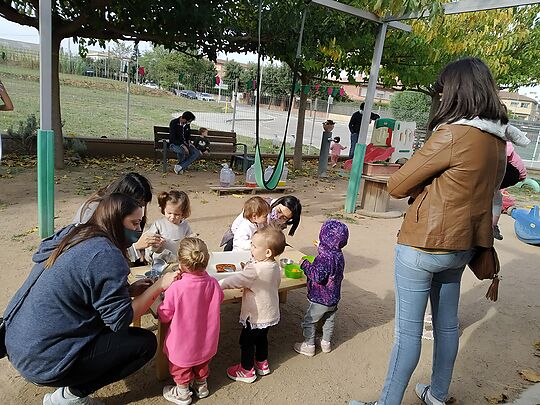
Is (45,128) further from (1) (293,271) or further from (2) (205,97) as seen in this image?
(2) (205,97)

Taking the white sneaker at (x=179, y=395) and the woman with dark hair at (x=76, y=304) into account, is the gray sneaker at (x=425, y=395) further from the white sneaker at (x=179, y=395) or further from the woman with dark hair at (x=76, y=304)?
the woman with dark hair at (x=76, y=304)

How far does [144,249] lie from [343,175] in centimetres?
787

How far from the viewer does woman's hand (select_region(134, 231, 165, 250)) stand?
3.01 m

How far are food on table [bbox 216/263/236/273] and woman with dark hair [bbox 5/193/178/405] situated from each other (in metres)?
0.80

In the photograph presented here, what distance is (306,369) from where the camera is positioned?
2.88 metres

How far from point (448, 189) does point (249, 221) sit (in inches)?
69.0

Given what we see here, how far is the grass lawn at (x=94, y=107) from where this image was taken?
1361 centimetres

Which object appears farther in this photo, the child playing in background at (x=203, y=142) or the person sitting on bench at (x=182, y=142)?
the child playing in background at (x=203, y=142)

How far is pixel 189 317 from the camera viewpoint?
229 centimetres

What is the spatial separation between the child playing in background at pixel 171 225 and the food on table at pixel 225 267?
0.38 meters

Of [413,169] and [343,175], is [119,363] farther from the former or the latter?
[343,175]

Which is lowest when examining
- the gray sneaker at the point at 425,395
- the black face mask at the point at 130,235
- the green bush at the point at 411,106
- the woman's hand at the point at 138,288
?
the gray sneaker at the point at 425,395

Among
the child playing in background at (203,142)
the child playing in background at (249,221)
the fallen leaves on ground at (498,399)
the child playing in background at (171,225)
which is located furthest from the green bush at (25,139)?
the fallen leaves on ground at (498,399)

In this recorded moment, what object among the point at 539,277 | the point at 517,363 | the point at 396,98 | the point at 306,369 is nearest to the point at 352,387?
the point at 306,369
